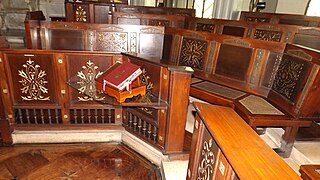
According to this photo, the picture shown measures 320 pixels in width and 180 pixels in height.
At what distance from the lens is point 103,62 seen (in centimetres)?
216

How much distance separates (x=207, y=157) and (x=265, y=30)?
2.54 m

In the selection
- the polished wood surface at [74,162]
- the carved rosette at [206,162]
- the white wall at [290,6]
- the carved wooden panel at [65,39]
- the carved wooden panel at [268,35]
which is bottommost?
the polished wood surface at [74,162]

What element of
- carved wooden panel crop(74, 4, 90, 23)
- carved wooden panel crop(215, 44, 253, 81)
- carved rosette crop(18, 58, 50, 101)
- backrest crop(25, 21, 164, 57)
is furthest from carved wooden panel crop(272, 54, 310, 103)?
carved wooden panel crop(74, 4, 90, 23)

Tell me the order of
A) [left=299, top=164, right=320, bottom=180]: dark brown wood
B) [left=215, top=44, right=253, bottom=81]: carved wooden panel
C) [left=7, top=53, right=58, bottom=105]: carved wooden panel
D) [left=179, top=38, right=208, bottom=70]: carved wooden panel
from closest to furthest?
[left=299, top=164, right=320, bottom=180]: dark brown wood, [left=7, top=53, right=58, bottom=105]: carved wooden panel, [left=215, top=44, right=253, bottom=81]: carved wooden panel, [left=179, top=38, right=208, bottom=70]: carved wooden panel

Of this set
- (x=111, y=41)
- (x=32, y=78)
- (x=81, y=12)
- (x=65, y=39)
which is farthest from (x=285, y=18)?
(x=32, y=78)

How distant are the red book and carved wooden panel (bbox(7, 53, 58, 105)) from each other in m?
0.64

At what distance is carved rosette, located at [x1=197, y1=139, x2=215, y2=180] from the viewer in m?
1.09

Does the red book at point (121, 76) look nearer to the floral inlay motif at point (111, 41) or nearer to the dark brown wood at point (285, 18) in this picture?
the floral inlay motif at point (111, 41)

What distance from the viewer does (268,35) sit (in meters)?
3.08

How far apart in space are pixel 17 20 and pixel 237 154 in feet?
20.3

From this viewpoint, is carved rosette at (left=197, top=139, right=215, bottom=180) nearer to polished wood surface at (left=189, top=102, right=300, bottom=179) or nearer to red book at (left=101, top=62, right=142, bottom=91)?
polished wood surface at (left=189, top=102, right=300, bottom=179)

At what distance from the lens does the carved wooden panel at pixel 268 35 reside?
2.99 meters

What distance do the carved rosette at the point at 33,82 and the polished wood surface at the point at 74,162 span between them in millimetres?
495

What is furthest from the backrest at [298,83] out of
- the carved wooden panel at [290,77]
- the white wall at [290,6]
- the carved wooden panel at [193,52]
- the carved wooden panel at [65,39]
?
the white wall at [290,6]
